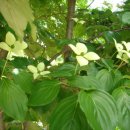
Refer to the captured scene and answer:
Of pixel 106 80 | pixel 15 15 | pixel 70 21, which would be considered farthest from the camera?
pixel 70 21

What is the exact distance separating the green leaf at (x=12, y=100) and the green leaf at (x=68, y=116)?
0.05 meters

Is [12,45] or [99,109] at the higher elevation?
[12,45]

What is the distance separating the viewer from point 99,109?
1.45 ft

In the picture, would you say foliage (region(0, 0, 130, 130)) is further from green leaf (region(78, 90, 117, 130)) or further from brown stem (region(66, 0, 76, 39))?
brown stem (region(66, 0, 76, 39))

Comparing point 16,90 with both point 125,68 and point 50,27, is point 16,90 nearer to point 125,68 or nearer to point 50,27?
point 125,68

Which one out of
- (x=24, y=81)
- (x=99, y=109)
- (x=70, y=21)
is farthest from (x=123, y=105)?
(x=70, y=21)

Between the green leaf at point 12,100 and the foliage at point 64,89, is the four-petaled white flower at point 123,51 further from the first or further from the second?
the green leaf at point 12,100

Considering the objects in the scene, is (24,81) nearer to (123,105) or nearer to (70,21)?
(123,105)

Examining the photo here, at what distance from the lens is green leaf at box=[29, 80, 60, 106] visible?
47 centimetres

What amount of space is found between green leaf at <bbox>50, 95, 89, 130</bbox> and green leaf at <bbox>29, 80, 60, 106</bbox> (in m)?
0.02

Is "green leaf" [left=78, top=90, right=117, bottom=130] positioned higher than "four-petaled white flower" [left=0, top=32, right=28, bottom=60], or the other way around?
"four-petaled white flower" [left=0, top=32, right=28, bottom=60]

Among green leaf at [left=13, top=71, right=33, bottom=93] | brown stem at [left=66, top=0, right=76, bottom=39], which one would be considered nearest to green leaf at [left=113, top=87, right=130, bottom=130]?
green leaf at [left=13, top=71, right=33, bottom=93]

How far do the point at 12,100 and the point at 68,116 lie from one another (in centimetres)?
9

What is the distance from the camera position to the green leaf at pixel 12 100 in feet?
1.48
